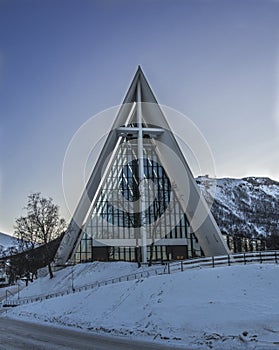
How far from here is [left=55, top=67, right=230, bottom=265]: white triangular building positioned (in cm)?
3591

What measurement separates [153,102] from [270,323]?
2787 cm

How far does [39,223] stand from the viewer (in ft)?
125

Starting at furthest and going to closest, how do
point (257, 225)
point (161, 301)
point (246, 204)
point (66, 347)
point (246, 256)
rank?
point (246, 204), point (257, 225), point (246, 256), point (161, 301), point (66, 347)

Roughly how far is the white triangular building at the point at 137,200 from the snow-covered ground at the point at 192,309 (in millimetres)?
16938

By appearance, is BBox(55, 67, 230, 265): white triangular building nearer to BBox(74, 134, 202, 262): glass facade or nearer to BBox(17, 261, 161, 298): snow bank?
BBox(74, 134, 202, 262): glass facade

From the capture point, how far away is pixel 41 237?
3831 centimetres

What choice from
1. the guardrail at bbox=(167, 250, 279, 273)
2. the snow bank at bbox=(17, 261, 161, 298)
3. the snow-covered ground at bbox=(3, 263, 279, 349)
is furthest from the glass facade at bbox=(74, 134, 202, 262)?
the snow-covered ground at bbox=(3, 263, 279, 349)

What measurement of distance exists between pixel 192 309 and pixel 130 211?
90.3ft

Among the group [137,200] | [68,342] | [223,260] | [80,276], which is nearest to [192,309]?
[68,342]

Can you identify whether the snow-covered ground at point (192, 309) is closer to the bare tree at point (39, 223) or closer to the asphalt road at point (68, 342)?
the asphalt road at point (68, 342)

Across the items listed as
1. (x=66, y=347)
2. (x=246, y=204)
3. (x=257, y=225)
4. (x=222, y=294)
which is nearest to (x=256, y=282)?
(x=222, y=294)

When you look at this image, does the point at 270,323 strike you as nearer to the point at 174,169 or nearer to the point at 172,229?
the point at 174,169

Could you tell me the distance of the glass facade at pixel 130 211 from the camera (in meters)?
41.6

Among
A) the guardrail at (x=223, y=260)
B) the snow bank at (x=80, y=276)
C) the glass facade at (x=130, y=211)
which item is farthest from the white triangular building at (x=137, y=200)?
the guardrail at (x=223, y=260)
